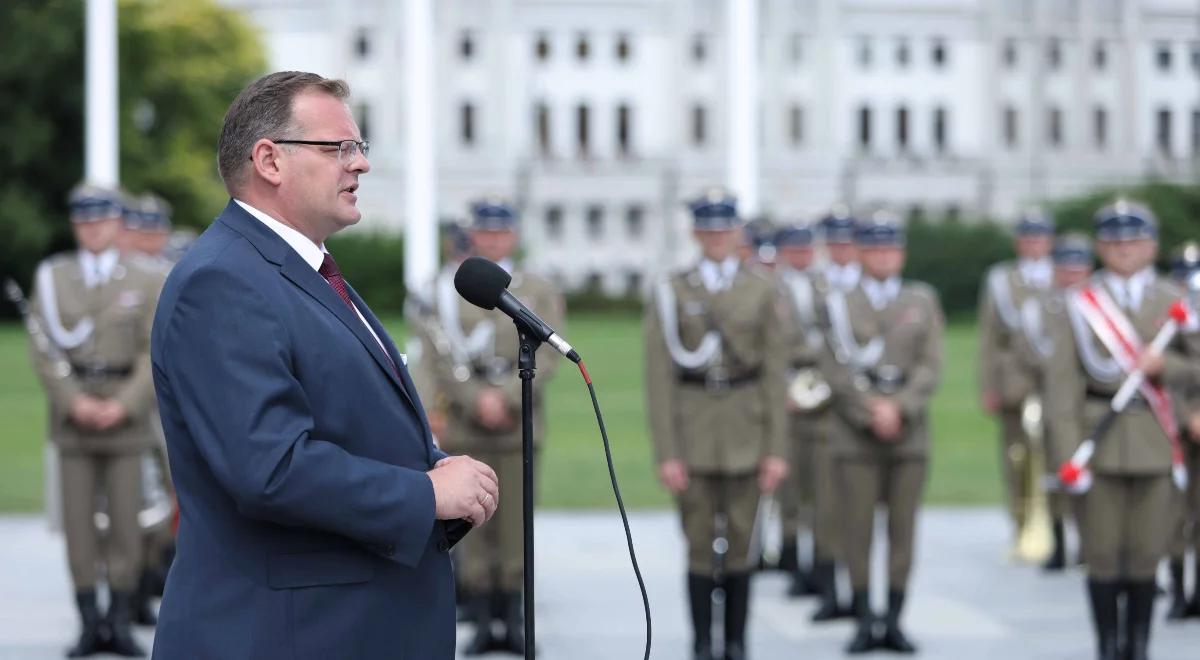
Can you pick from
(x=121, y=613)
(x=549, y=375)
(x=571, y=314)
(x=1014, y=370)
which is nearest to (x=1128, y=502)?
(x=549, y=375)

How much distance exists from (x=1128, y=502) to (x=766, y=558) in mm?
4605

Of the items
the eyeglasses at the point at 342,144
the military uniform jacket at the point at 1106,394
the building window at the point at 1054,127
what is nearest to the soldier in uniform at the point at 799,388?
the military uniform jacket at the point at 1106,394

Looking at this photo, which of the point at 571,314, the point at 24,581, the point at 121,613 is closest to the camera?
the point at 121,613

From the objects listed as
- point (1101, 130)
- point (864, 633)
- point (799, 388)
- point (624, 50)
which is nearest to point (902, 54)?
point (1101, 130)

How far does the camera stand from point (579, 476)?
18.0m

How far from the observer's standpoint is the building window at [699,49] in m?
67.4

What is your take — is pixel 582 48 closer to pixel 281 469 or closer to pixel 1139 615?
pixel 1139 615

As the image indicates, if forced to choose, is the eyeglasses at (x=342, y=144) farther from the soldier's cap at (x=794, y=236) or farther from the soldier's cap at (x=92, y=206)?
the soldier's cap at (x=794, y=236)

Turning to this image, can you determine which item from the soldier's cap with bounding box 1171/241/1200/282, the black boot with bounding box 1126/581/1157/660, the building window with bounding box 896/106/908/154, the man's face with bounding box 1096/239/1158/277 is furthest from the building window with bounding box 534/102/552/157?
the black boot with bounding box 1126/581/1157/660

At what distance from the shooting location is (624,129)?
69.6 m

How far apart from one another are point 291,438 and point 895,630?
614 cm

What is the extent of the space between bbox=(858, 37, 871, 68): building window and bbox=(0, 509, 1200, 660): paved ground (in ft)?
182

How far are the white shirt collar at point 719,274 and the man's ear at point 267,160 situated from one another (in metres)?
4.99

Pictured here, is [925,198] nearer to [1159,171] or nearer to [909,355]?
[1159,171]
